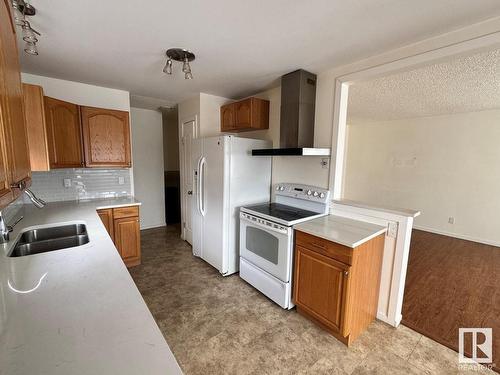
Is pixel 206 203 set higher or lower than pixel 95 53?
lower

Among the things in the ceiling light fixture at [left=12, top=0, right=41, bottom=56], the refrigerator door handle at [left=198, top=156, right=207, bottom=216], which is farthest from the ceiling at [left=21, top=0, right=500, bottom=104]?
the refrigerator door handle at [left=198, top=156, right=207, bottom=216]

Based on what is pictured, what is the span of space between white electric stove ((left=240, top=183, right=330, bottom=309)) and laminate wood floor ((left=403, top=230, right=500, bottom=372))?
1.21m

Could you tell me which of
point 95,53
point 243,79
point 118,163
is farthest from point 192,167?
point 95,53

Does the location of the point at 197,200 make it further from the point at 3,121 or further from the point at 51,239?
the point at 3,121

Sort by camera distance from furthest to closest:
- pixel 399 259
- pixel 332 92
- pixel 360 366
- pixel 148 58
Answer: pixel 332 92 < pixel 148 58 < pixel 399 259 < pixel 360 366

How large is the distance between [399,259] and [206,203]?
2.24 meters

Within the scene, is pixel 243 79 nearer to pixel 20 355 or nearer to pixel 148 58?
pixel 148 58

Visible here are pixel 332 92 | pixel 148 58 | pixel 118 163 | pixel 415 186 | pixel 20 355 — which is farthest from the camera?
pixel 415 186

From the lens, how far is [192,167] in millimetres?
3436

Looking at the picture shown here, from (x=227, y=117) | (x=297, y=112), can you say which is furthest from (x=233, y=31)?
(x=227, y=117)

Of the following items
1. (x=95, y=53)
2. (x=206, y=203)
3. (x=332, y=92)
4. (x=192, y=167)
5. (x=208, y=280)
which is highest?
(x=95, y=53)

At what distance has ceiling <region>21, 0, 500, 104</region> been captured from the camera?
1415 millimetres

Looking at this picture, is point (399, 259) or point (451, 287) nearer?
point (399, 259)

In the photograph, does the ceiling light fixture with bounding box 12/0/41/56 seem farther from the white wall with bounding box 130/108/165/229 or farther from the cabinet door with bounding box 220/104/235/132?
the white wall with bounding box 130/108/165/229
